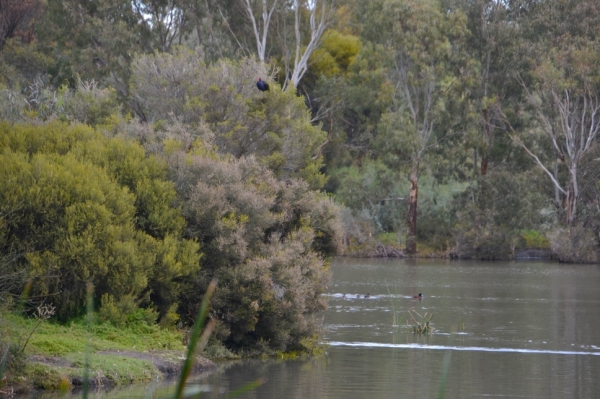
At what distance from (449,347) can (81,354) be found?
7.82 m

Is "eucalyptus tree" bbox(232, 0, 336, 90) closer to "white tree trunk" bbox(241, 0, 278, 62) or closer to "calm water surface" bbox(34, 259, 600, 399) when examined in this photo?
"white tree trunk" bbox(241, 0, 278, 62)

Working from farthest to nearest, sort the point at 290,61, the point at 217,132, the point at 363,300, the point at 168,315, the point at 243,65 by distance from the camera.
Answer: the point at 290,61
the point at 363,300
the point at 243,65
the point at 217,132
the point at 168,315

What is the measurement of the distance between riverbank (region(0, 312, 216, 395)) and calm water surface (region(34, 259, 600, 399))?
524 mm

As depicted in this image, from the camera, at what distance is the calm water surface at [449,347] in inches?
539

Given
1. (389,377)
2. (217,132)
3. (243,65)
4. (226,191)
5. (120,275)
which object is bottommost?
(389,377)

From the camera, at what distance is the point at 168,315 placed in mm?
15742

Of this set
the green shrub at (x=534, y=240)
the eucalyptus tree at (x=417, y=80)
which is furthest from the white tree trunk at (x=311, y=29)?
the green shrub at (x=534, y=240)

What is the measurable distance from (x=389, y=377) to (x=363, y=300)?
13.1 metres

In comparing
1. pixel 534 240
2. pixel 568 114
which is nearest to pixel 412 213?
pixel 534 240

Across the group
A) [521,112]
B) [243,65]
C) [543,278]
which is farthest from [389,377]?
[521,112]

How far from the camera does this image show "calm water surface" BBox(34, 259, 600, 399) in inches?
539

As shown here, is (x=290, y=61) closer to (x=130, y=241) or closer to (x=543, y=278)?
(x=543, y=278)

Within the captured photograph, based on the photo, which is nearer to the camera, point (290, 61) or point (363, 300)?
point (363, 300)

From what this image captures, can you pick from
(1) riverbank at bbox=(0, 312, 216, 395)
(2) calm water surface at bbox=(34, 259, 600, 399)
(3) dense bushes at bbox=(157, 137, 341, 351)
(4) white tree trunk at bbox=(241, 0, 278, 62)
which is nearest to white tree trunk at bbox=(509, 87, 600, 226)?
(2) calm water surface at bbox=(34, 259, 600, 399)
